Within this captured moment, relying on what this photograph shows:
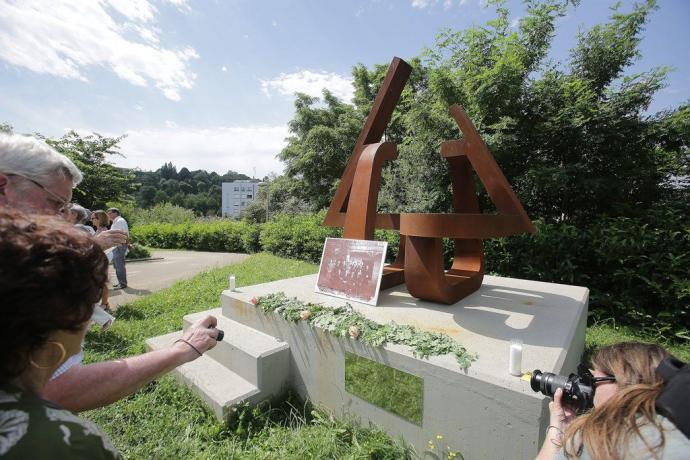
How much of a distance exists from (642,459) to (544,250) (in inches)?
239

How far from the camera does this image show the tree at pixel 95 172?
14.0 metres

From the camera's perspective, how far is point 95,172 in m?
14.3

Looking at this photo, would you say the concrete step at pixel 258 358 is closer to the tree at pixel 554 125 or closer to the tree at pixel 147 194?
the tree at pixel 554 125

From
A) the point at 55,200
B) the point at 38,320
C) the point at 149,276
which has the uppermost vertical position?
the point at 55,200

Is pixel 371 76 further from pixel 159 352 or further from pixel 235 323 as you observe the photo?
pixel 159 352

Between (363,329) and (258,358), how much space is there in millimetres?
1064

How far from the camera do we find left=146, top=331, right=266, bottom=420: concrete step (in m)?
2.96

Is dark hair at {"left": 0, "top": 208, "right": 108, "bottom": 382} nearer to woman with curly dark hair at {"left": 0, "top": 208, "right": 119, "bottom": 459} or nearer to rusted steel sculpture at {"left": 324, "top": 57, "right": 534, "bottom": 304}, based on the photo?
woman with curly dark hair at {"left": 0, "top": 208, "right": 119, "bottom": 459}

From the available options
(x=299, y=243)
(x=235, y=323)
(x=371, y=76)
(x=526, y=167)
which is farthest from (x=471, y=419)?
(x=371, y=76)

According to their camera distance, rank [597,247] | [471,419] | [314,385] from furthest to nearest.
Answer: [597,247]
[314,385]
[471,419]

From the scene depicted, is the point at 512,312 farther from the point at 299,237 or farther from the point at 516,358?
the point at 299,237

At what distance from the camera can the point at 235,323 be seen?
13.3 feet

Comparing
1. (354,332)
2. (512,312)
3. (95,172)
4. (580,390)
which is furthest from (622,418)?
(95,172)

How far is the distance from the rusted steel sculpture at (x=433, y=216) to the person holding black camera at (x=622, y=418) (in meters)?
1.89
